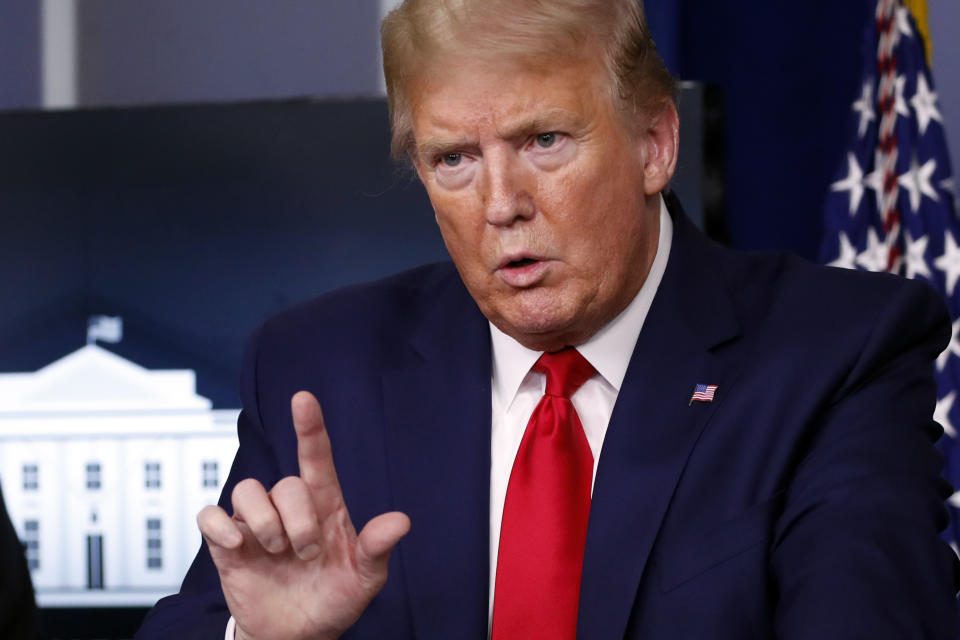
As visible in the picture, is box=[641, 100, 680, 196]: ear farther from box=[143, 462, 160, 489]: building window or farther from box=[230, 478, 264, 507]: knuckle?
box=[143, 462, 160, 489]: building window

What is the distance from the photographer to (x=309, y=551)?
1158 millimetres

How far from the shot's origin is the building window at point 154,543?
104 inches

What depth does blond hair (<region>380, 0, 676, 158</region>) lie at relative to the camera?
4.51 ft

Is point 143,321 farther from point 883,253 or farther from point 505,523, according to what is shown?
point 883,253

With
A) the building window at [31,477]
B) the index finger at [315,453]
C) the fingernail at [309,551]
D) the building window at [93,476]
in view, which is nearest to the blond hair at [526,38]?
the index finger at [315,453]

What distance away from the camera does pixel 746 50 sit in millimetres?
3018

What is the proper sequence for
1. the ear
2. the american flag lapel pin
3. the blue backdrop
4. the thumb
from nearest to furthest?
the thumb → the american flag lapel pin → the ear → the blue backdrop

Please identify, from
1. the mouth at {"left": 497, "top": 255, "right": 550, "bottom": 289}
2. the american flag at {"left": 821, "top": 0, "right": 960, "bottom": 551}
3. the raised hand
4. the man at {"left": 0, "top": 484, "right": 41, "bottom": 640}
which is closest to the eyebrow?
the mouth at {"left": 497, "top": 255, "right": 550, "bottom": 289}

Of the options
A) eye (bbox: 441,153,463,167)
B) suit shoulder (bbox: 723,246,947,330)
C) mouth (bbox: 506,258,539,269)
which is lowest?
suit shoulder (bbox: 723,246,947,330)

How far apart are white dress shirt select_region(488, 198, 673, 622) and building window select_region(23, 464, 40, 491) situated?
152 centimetres

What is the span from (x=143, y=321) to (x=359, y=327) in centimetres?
115

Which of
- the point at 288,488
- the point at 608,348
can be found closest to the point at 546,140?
the point at 608,348

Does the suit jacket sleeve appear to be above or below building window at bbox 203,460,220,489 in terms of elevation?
above

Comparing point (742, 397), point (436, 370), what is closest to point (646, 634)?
point (742, 397)
